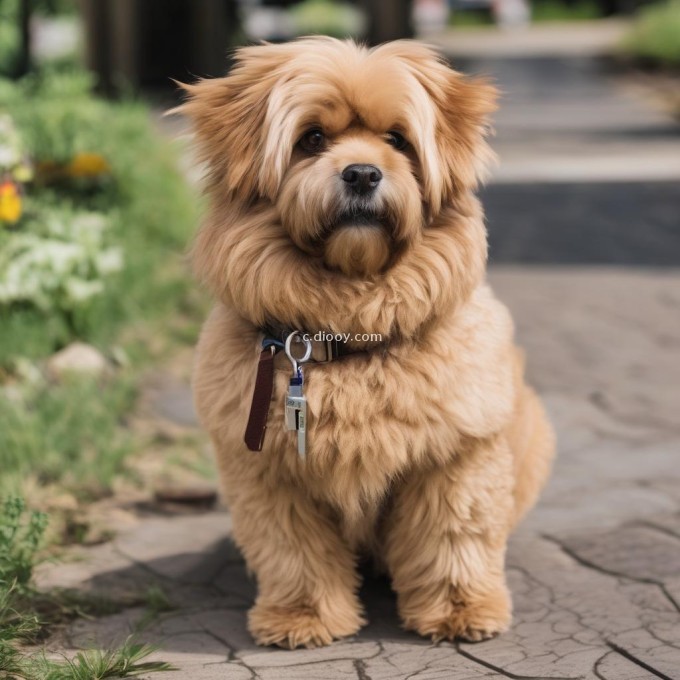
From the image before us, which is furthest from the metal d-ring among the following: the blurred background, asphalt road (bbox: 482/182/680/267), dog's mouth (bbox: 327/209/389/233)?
asphalt road (bbox: 482/182/680/267)

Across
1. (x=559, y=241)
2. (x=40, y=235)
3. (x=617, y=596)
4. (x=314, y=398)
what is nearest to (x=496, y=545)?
(x=617, y=596)

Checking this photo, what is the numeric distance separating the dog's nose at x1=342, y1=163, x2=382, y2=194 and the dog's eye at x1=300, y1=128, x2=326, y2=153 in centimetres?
20

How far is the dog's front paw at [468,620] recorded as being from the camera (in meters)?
3.52

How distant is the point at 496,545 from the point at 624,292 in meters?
4.18

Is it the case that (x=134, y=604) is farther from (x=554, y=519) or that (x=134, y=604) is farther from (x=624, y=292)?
(x=624, y=292)

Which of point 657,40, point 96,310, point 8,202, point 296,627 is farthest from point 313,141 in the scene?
point 657,40

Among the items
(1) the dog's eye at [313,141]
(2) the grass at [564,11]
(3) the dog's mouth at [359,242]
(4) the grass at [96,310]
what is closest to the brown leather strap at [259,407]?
(3) the dog's mouth at [359,242]

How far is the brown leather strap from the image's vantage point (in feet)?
10.8

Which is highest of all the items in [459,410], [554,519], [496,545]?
[459,410]

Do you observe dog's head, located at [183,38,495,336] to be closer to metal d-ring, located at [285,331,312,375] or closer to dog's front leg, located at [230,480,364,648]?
metal d-ring, located at [285,331,312,375]

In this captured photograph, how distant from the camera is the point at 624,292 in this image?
7.49 metres

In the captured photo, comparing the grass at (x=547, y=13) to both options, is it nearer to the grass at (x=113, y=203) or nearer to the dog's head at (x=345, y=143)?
the grass at (x=113, y=203)

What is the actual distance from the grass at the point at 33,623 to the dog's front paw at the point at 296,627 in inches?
14.1

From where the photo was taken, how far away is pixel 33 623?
3504 millimetres
